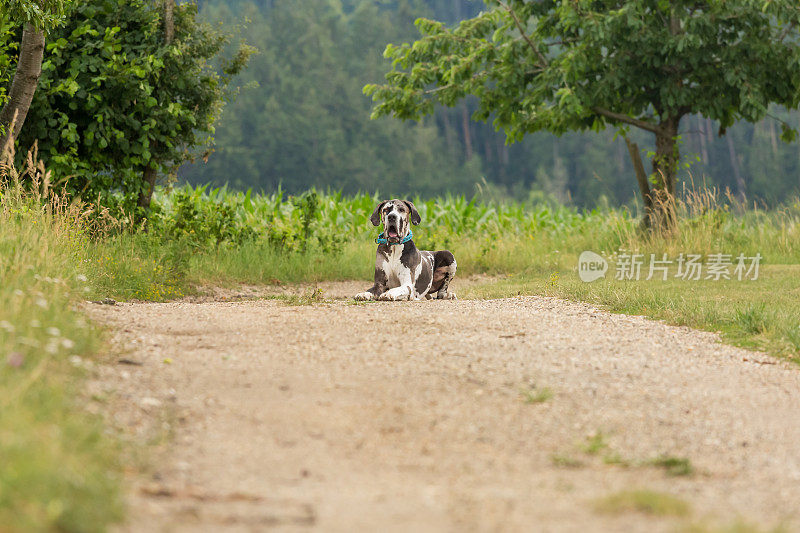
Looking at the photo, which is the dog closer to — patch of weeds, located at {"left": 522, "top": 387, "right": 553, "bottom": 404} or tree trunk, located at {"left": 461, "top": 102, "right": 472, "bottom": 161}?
patch of weeds, located at {"left": 522, "top": 387, "right": 553, "bottom": 404}

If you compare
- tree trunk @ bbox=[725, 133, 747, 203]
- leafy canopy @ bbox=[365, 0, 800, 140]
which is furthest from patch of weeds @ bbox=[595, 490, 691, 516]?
tree trunk @ bbox=[725, 133, 747, 203]

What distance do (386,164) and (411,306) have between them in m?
49.4

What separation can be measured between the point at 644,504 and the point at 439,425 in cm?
128

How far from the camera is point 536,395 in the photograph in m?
4.75

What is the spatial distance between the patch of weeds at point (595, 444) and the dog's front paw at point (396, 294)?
4.91 m

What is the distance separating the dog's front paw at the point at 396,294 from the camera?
8975 mm

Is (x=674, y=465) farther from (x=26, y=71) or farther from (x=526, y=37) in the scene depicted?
(x=526, y=37)

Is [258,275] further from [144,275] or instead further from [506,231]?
[506,231]

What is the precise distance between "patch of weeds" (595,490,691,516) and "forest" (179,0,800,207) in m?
47.7

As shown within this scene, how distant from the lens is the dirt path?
317 cm

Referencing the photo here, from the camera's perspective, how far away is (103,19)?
11.6m

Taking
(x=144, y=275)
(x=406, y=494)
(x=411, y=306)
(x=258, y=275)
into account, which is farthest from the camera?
(x=258, y=275)

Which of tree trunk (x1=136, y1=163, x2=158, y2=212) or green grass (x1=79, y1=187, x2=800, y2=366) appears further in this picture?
tree trunk (x1=136, y1=163, x2=158, y2=212)

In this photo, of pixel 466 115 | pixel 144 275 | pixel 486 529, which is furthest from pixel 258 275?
pixel 466 115
